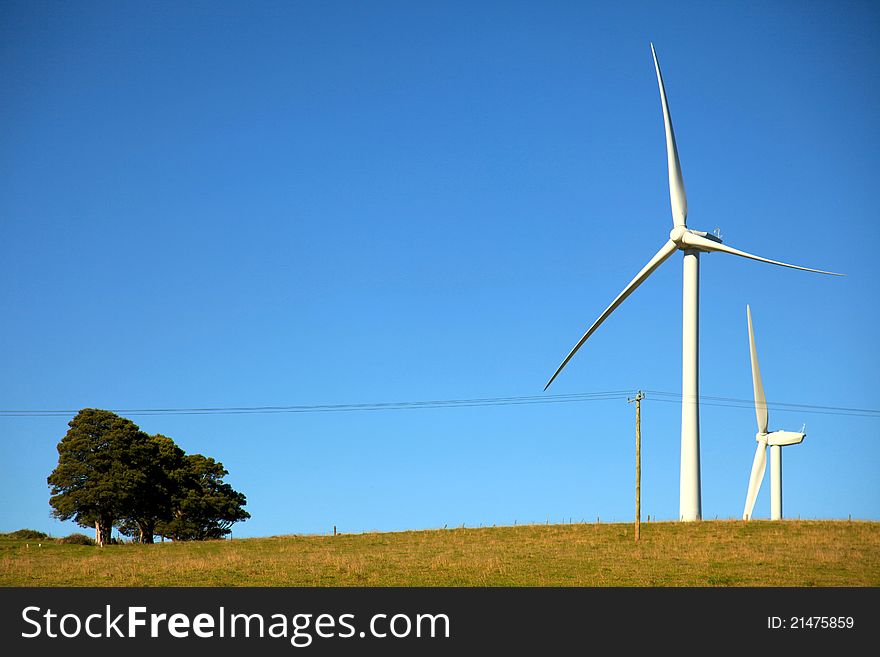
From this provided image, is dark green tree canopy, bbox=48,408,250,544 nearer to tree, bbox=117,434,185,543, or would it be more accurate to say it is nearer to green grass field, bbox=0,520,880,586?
tree, bbox=117,434,185,543

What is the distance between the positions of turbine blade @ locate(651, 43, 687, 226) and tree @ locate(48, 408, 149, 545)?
47.5 metres

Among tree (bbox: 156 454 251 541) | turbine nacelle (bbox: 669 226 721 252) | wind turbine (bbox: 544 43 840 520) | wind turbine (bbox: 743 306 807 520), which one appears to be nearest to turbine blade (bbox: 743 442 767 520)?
wind turbine (bbox: 743 306 807 520)

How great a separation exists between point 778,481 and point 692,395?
19.8m

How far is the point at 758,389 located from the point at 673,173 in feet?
75.0

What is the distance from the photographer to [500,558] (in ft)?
178

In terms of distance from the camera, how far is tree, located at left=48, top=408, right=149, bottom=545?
254 feet

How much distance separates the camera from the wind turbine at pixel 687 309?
76812 millimetres

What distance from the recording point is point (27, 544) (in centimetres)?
6925

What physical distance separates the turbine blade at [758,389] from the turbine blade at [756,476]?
205 centimetres

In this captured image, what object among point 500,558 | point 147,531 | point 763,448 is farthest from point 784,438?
point 147,531

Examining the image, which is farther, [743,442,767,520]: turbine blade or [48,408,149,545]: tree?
[743,442,767,520]: turbine blade

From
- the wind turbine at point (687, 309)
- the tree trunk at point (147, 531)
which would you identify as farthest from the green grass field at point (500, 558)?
the tree trunk at point (147, 531)

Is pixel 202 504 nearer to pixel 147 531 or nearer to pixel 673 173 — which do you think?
pixel 147 531

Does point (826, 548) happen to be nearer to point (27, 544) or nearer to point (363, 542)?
point (363, 542)
